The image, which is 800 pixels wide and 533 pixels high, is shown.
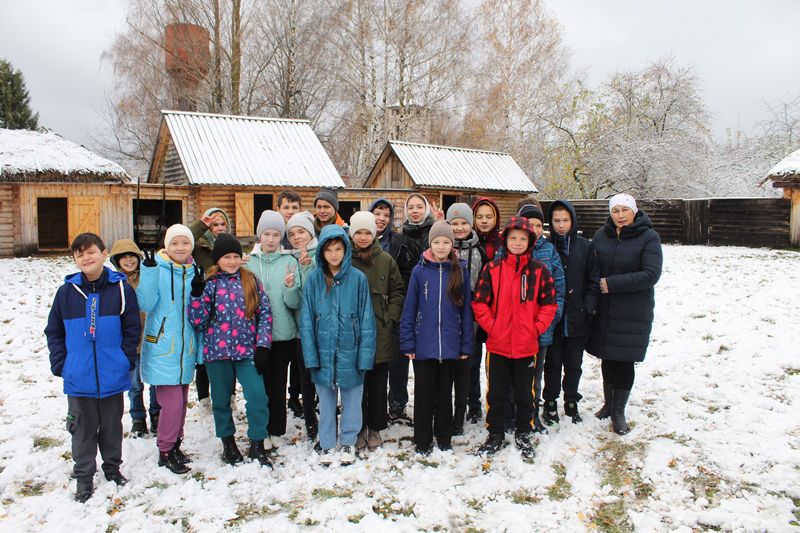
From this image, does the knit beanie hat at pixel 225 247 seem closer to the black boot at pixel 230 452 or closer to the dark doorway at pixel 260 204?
the black boot at pixel 230 452

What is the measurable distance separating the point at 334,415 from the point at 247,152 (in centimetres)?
1450

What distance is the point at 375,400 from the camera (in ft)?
12.8

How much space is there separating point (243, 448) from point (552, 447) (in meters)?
2.30

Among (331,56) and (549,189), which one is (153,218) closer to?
(331,56)

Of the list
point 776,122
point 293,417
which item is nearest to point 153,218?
point 293,417

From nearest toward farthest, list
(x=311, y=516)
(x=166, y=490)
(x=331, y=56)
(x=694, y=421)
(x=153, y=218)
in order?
(x=311, y=516), (x=166, y=490), (x=694, y=421), (x=153, y=218), (x=331, y=56)

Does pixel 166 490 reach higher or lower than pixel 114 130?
lower

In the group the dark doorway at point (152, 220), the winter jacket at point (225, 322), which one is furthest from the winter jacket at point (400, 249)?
the dark doorway at point (152, 220)

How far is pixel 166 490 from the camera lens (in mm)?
3227

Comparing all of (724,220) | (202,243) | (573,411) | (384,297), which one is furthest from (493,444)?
(724,220)

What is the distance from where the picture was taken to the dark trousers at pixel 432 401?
378 cm

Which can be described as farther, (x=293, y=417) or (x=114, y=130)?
(x=114, y=130)

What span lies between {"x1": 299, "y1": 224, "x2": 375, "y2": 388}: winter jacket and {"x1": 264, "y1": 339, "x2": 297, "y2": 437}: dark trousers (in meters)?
0.36

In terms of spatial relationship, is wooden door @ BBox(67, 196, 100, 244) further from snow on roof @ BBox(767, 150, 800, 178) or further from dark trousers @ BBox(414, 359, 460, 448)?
snow on roof @ BBox(767, 150, 800, 178)
